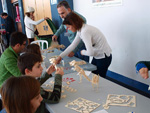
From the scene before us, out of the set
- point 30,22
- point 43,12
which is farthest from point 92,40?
point 43,12

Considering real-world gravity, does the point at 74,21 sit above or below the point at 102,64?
above

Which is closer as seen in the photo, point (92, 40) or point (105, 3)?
point (92, 40)

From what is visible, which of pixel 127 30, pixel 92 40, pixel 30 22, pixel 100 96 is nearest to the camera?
pixel 100 96

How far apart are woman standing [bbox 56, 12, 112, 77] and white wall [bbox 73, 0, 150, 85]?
85cm

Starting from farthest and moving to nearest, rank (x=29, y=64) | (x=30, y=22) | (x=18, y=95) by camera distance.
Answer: (x=30, y=22)
(x=29, y=64)
(x=18, y=95)

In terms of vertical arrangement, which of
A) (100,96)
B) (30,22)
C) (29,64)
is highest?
(30,22)

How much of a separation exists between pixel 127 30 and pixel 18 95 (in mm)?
2572

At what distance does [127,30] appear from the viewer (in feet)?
10.1

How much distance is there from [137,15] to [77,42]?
116cm

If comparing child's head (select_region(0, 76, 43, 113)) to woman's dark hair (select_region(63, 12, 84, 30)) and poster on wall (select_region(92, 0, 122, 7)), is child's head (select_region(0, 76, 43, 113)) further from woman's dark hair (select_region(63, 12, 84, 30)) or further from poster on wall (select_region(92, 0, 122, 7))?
poster on wall (select_region(92, 0, 122, 7))

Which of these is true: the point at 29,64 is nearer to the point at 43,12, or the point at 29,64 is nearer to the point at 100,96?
the point at 100,96

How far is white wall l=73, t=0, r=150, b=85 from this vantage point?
274cm

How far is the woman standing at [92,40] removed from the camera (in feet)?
6.98

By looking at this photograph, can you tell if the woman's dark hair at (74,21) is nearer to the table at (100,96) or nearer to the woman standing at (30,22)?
the table at (100,96)
